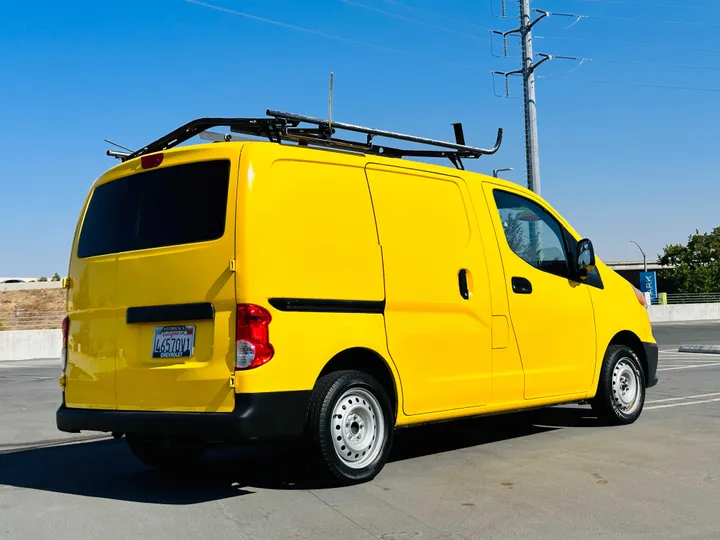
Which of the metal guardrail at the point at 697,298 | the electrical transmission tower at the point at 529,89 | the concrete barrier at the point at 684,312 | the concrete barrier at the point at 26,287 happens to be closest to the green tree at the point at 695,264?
the metal guardrail at the point at 697,298

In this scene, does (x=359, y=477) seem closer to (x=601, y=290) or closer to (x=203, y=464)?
(x=203, y=464)

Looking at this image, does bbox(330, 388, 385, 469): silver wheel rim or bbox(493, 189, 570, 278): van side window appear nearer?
bbox(330, 388, 385, 469): silver wheel rim

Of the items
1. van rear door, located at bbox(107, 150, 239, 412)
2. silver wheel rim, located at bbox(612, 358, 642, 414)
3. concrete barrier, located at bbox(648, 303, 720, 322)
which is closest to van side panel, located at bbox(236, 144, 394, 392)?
van rear door, located at bbox(107, 150, 239, 412)

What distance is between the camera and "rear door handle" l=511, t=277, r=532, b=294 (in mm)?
7102

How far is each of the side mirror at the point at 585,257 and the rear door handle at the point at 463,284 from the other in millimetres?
1696

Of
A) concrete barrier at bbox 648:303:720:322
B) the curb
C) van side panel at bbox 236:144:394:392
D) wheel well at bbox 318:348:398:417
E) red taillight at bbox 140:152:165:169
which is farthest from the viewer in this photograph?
concrete barrier at bbox 648:303:720:322

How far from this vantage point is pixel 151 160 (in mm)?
6066

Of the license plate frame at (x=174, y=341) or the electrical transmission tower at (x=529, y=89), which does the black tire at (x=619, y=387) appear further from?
the electrical transmission tower at (x=529, y=89)

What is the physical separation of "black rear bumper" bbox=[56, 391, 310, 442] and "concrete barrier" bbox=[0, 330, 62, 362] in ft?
90.5

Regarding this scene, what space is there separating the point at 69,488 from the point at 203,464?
3.92 feet

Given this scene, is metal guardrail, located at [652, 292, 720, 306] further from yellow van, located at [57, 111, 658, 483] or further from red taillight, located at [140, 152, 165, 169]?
red taillight, located at [140, 152, 165, 169]

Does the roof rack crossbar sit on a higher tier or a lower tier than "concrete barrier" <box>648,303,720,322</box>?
higher

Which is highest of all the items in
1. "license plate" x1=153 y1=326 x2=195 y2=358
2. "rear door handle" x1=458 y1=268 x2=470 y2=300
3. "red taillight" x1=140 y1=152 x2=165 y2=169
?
"red taillight" x1=140 y1=152 x2=165 y2=169

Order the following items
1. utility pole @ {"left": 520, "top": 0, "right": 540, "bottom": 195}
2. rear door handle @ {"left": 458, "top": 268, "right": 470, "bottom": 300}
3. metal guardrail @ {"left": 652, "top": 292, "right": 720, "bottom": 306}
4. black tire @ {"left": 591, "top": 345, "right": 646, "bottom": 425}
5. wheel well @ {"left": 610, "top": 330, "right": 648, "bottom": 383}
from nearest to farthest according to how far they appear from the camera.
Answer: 1. rear door handle @ {"left": 458, "top": 268, "right": 470, "bottom": 300}
2. black tire @ {"left": 591, "top": 345, "right": 646, "bottom": 425}
3. wheel well @ {"left": 610, "top": 330, "right": 648, "bottom": 383}
4. utility pole @ {"left": 520, "top": 0, "right": 540, "bottom": 195}
5. metal guardrail @ {"left": 652, "top": 292, "right": 720, "bottom": 306}
